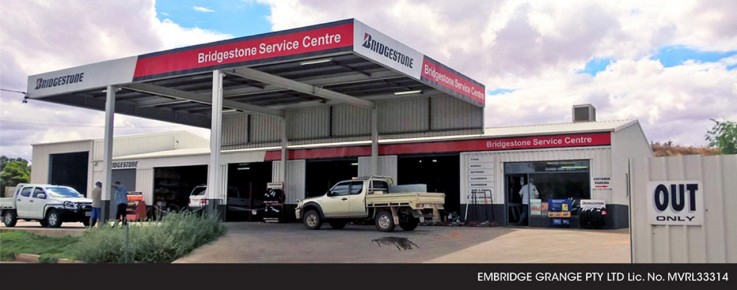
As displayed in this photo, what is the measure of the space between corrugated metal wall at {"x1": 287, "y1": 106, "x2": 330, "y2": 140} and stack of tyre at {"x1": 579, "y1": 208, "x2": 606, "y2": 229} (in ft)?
36.3

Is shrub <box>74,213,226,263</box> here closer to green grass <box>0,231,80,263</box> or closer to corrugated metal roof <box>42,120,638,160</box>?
green grass <box>0,231,80,263</box>

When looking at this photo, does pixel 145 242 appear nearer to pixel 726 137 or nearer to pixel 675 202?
pixel 675 202

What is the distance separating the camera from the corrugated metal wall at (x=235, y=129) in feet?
99.2

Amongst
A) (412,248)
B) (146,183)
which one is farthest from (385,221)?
(146,183)

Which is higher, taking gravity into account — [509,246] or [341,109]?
[341,109]

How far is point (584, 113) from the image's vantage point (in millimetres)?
26531

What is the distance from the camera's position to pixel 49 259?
14.0m

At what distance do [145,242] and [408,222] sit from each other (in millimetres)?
8467

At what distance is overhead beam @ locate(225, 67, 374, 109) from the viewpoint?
64.0ft

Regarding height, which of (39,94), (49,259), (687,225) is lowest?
(49,259)
